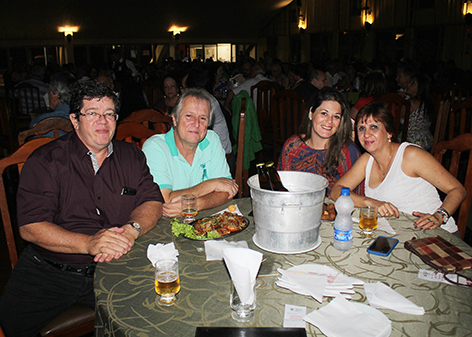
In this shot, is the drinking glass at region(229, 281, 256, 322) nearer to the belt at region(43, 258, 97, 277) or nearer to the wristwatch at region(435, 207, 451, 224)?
the belt at region(43, 258, 97, 277)

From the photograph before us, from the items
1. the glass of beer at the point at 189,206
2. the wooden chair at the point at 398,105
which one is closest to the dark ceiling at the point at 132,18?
the wooden chair at the point at 398,105

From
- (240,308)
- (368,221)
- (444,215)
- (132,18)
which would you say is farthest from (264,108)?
(132,18)

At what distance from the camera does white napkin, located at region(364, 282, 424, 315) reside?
37.5 inches

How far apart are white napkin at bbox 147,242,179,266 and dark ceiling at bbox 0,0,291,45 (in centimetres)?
1456

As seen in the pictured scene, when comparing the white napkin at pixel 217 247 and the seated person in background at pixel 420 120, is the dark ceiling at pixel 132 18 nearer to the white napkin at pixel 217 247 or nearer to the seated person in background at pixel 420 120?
the seated person in background at pixel 420 120

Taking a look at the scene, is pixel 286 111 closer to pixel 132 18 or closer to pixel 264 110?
pixel 264 110

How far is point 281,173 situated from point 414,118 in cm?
312

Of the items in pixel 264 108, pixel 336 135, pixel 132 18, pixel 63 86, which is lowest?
pixel 336 135

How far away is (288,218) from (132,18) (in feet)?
54.0

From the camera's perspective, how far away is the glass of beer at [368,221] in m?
1.45

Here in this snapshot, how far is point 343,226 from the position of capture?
1.28m

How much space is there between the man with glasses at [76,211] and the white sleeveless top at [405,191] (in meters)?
1.25

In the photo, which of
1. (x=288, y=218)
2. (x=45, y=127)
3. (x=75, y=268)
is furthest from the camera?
(x=45, y=127)

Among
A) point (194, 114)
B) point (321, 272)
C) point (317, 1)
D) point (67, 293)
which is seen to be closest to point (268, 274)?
point (321, 272)
